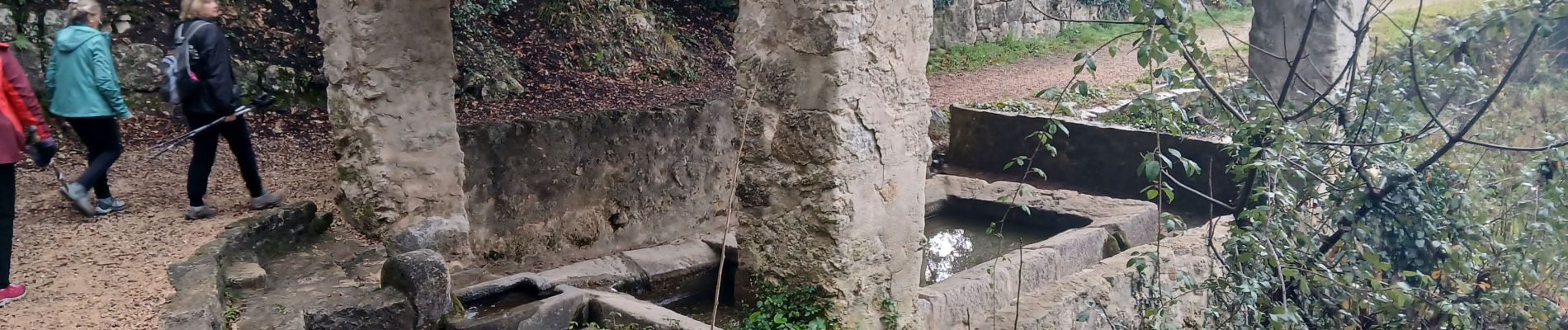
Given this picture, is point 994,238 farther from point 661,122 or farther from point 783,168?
point 783,168

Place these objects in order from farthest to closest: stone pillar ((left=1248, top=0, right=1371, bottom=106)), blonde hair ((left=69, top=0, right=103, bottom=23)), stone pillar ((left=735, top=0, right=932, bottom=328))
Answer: stone pillar ((left=1248, top=0, right=1371, bottom=106)) → blonde hair ((left=69, top=0, right=103, bottom=23)) → stone pillar ((left=735, top=0, right=932, bottom=328))

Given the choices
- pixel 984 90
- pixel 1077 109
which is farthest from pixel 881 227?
pixel 984 90

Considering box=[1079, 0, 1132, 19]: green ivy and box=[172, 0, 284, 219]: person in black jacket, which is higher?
box=[172, 0, 284, 219]: person in black jacket

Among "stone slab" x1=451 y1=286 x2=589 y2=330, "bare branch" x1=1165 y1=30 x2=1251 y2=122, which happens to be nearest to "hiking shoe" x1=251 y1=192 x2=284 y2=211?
"stone slab" x1=451 y1=286 x2=589 y2=330

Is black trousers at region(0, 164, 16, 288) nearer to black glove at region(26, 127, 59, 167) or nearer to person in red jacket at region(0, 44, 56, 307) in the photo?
person in red jacket at region(0, 44, 56, 307)

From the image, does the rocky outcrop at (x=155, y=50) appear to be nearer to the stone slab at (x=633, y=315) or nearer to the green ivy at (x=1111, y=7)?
the stone slab at (x=633, y=315)

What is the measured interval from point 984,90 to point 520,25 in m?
5.56

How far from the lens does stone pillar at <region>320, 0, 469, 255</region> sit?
4891 millimetres

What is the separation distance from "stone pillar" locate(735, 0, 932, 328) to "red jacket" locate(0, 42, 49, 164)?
2.64m

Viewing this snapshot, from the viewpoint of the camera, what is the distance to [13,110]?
12.7 feet

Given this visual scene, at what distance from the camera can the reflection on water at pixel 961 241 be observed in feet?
21.0

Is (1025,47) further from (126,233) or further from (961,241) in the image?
(126,233)

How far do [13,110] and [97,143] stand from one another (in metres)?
0.97

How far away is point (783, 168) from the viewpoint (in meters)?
3.92
